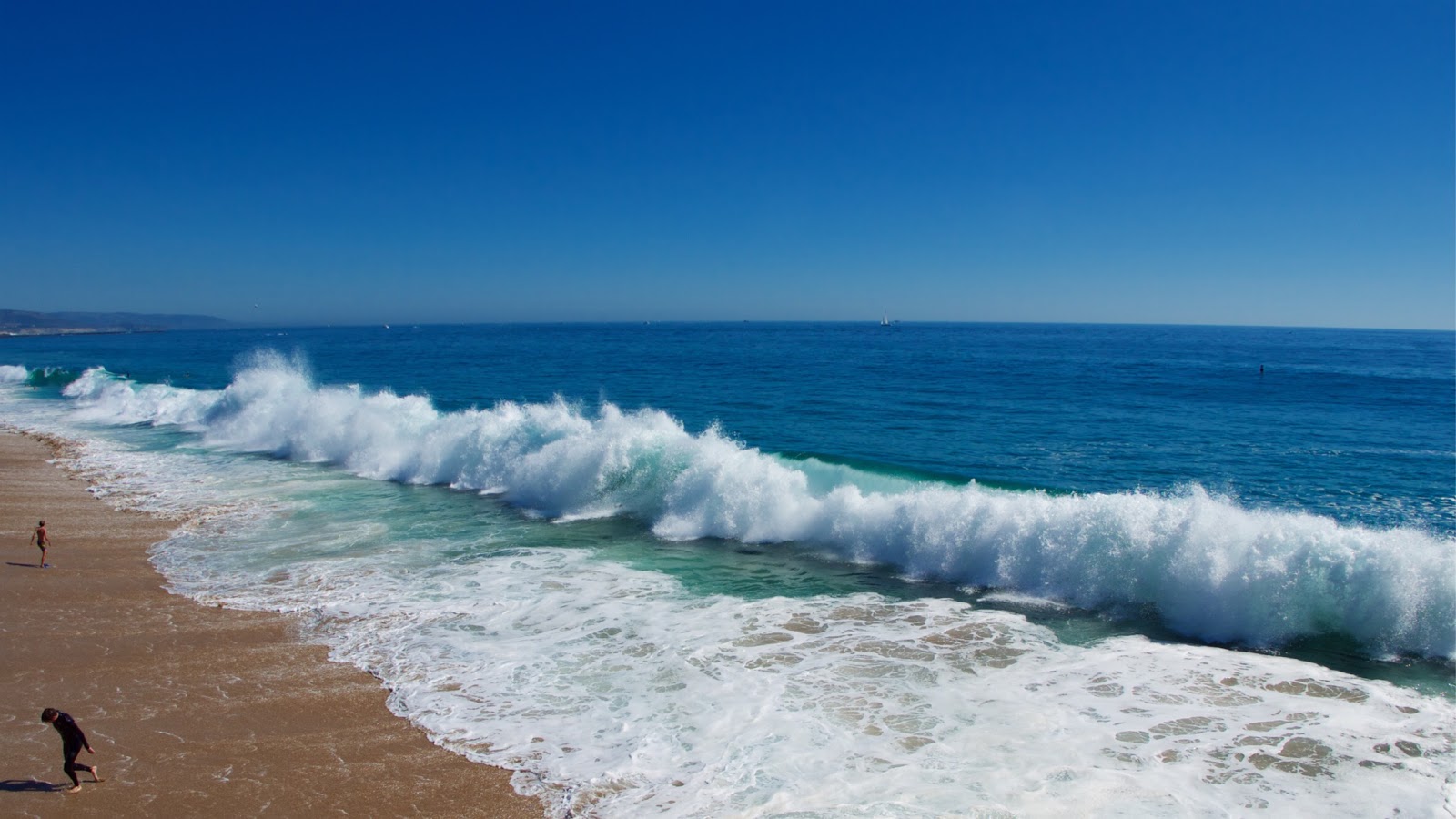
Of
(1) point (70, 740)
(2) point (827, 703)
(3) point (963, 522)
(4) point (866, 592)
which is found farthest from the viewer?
(3) point (963, 522)

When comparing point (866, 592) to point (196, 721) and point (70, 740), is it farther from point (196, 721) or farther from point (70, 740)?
point (70, 740)

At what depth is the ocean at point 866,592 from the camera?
7.94 m

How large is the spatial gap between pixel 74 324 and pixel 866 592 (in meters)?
192

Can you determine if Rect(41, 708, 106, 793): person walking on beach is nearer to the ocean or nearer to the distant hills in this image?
the ocean

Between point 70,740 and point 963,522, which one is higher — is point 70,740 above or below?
below

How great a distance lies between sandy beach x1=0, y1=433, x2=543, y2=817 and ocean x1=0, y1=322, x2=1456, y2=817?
0.50 metres

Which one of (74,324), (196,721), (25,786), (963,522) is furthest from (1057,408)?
(74,324)

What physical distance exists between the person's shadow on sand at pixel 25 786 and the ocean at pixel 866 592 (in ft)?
10.3

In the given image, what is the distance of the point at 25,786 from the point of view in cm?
734

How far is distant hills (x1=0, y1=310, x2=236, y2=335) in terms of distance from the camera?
133750 mm

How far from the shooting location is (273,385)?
107 ft

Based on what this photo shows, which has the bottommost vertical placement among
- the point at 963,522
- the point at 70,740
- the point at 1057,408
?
the point at 70,740

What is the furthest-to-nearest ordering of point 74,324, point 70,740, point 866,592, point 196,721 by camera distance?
point 74,324 → point 866,592 → point 196,721 → point 70,740

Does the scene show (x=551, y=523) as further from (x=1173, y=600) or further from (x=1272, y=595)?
(x=1272, y=595)
